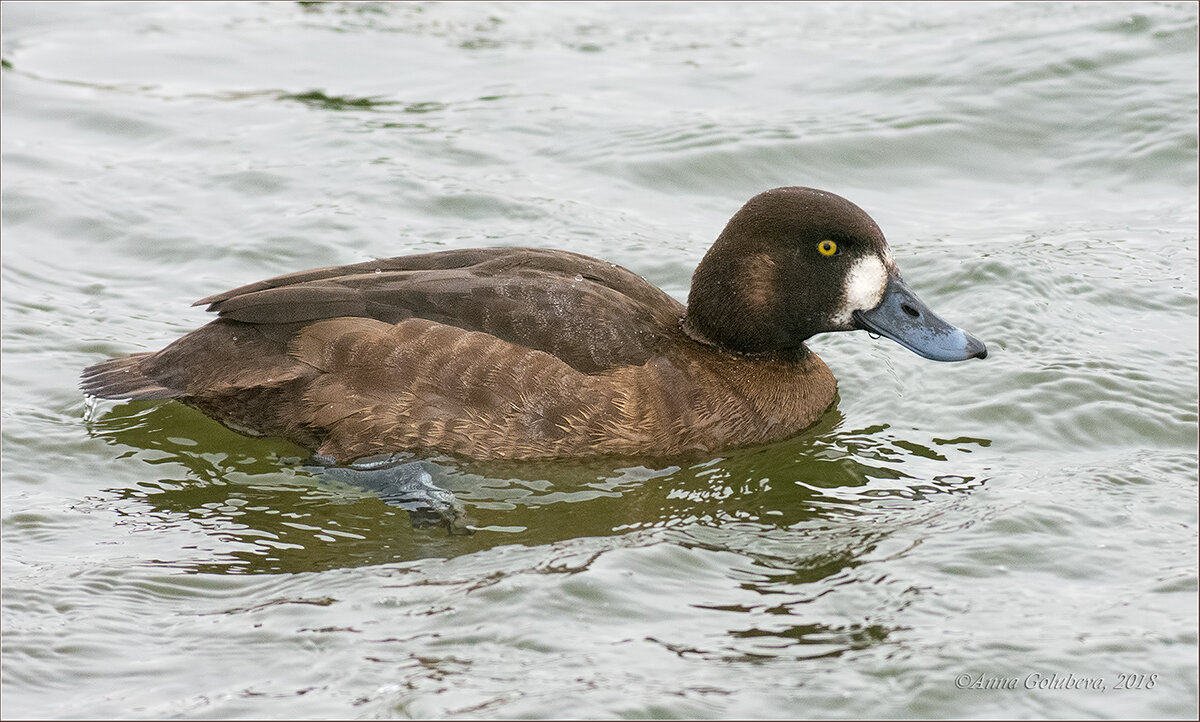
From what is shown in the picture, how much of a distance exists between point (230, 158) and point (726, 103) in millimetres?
3417

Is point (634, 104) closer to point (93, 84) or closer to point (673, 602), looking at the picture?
point (93, 84)

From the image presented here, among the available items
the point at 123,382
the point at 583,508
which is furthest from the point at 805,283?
the point at 123,382

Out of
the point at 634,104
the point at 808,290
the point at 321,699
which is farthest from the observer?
the point at 634,104

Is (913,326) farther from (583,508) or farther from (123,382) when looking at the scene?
(123,382)

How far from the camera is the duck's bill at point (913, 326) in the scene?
22.4 ft

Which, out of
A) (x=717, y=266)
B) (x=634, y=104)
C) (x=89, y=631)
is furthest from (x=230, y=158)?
(x=89, y=631)

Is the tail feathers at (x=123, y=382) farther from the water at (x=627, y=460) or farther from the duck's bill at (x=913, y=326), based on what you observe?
the duck's bill at (x=913, y=326)

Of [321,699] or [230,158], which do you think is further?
[230,158]

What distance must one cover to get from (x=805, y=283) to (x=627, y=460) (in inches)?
43.9

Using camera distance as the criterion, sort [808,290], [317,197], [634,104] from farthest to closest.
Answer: [634,104]
[317,197]
[808,290]

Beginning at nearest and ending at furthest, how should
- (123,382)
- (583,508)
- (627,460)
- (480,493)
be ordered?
(583,508) < (480,493) < (627,460) < (123,382)

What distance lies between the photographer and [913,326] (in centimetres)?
683

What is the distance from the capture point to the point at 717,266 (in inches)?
270

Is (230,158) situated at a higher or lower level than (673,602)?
higher
